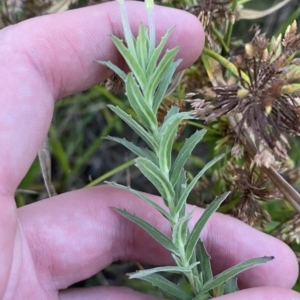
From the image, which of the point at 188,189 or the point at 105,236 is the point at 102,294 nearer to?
the point at 105,236

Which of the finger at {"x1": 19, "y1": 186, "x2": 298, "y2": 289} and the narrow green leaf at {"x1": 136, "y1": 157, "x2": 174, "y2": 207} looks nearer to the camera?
the narrow green leaf at {"x1": 136, "y1": 157, "x2": 174, "y2": 207}

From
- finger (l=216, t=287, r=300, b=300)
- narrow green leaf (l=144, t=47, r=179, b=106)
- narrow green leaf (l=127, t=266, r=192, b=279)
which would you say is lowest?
finger (l=216, t=287, r=300, b=300)

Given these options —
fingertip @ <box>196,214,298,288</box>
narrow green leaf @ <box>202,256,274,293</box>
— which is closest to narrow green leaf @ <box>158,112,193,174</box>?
narrow green leaf @ <box>202,256,274,293</box>

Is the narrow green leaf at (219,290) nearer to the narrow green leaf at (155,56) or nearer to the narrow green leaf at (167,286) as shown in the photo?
the narrow green leaf at (167,286)

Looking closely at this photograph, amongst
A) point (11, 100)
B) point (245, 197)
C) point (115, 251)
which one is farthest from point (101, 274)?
point (11, 100)

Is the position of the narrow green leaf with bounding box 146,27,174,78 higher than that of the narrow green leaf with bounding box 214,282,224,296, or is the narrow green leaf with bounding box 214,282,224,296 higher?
the narrow green leaf with bounding box 146,27,174,78

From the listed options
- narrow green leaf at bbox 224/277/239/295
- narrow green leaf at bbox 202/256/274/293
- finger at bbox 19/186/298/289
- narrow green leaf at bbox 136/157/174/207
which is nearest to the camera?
narrow green leaf at bbox 136/157/174/207

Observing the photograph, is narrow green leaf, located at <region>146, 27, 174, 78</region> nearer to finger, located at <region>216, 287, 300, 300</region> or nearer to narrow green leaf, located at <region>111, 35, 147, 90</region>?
narrow green leaf, located at <region>111, 35, 147, 90</region>

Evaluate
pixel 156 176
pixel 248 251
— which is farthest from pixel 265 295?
pixel 156 176

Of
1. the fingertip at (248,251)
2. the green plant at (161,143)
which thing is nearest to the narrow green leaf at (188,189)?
the green plant at (161,143)
